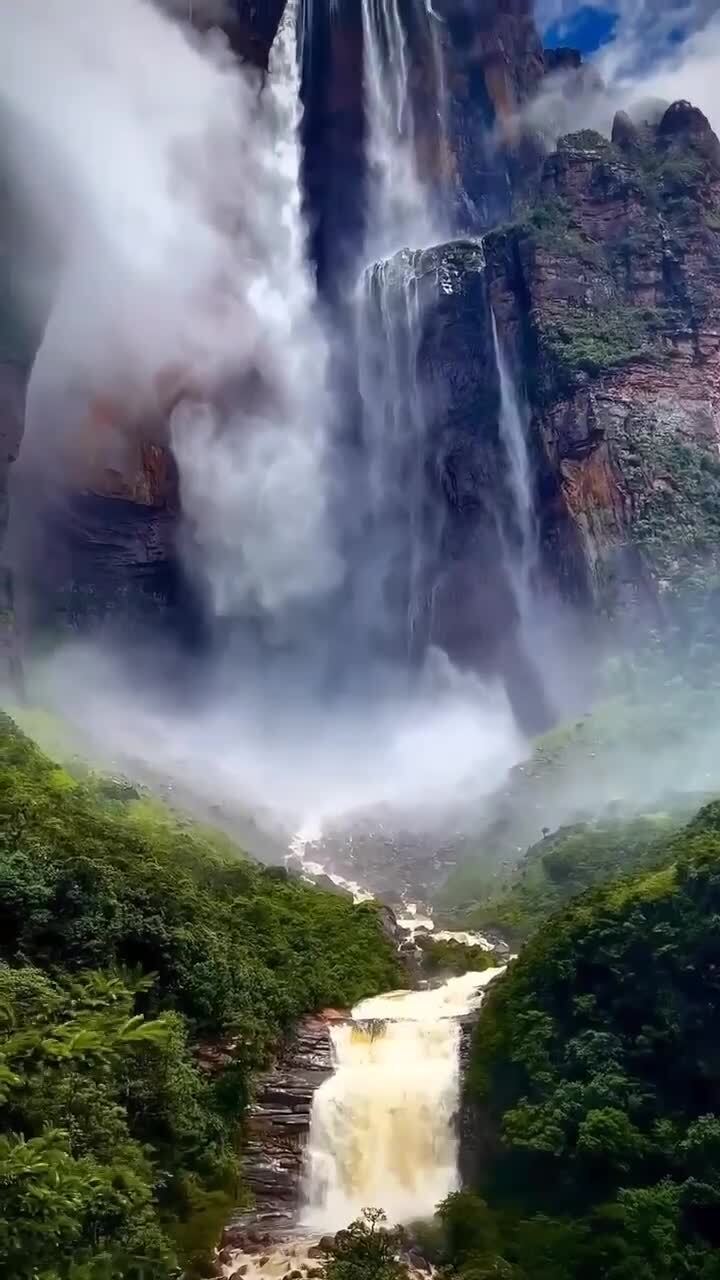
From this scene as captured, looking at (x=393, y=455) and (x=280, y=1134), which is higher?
(x=393, y=455)

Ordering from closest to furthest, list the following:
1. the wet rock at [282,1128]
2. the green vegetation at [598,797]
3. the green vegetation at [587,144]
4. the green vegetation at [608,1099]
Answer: the green vegetation at [608,1099], the wet rock at [282,1128], the green vegetation at [598,797], the green vegetation at [587,144]

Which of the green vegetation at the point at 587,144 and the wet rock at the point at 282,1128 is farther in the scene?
the green vegetation at the point at 587,144

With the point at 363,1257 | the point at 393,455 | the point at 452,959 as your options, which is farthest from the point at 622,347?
the point at 363,1257

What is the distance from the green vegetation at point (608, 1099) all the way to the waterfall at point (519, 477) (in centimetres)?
3726

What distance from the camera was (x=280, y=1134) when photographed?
16.7 m

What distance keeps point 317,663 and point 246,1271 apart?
45.2 meters

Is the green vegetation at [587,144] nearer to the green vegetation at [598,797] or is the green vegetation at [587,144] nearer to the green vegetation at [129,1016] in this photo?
the green vegetation at [598,797]

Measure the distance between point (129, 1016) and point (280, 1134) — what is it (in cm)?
606

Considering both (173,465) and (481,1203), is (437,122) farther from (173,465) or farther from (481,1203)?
(481,1203)

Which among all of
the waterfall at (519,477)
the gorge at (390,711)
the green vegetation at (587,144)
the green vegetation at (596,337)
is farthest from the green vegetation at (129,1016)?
the green vegetation at (587,144)

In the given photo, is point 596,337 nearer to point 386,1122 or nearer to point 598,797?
point 598,797

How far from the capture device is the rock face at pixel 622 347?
51.2 meters

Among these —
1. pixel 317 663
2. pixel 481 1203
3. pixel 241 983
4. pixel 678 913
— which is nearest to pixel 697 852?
pixel 678 913

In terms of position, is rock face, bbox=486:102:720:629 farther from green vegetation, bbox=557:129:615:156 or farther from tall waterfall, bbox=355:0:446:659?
tall waterfall, bbox=355:0:446:659
